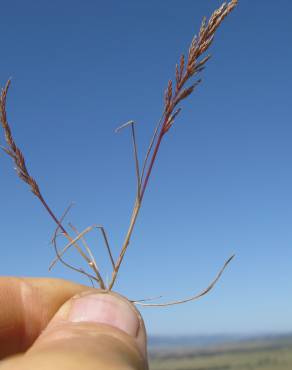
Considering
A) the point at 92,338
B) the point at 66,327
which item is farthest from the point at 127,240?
the point at 92,338

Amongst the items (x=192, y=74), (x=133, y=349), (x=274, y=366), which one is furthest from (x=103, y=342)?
(x=274, y=366)

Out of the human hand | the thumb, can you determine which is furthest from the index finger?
the thumb

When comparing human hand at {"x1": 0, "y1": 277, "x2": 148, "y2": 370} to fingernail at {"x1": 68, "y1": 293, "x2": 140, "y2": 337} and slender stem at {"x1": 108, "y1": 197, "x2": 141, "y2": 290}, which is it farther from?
slender stem at {"x1": 108, "y1": 197, "x2": 141, "y2": 290}

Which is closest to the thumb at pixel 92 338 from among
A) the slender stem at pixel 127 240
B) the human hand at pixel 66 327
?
the human hand at pixel 66 327

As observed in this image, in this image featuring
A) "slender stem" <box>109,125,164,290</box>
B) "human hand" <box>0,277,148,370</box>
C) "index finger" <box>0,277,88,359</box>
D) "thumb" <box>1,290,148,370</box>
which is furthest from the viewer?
"index finger" <box>0,277,88,359</box>

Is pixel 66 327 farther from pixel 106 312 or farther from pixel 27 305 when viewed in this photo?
pixel 27 305

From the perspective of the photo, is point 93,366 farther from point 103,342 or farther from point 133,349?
point 133,349
